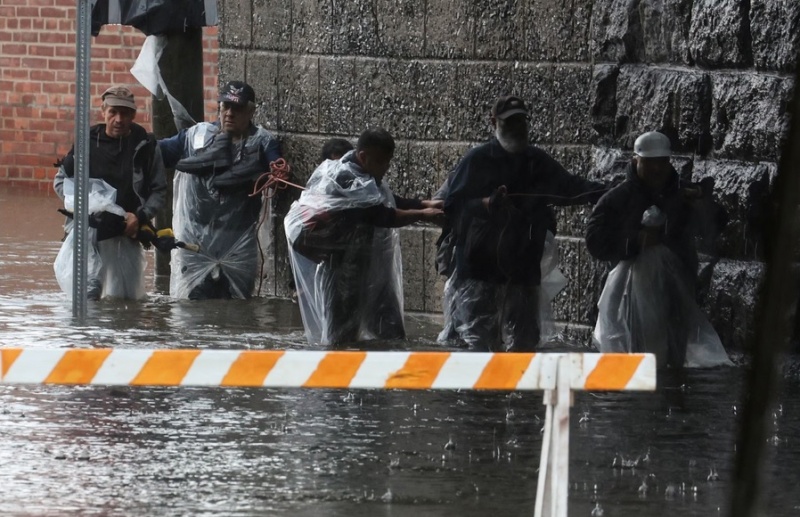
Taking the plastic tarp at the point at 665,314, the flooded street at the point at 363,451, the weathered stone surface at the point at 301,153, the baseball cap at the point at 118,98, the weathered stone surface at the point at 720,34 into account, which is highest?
the weathered stone surface at the point at 720,34

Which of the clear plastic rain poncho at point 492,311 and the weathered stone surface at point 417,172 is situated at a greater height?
the weathered stone surface at point 417,172

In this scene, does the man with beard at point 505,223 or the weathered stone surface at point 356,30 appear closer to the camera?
the man with beard at point 505,223

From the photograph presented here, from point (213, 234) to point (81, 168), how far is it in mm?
1559

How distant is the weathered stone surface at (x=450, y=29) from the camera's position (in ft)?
30.7

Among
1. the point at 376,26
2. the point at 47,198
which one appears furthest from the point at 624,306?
the point at 47,198

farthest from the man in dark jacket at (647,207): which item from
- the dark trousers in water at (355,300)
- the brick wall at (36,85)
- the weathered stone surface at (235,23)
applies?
the brick wall at (36,85)

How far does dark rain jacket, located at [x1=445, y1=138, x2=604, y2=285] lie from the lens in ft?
26.1

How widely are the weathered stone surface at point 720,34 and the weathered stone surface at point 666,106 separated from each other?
0.44 ft

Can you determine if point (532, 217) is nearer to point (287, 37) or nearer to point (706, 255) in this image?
point (706, 255)

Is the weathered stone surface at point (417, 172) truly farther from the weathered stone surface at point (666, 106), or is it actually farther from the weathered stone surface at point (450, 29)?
the weathered stone surface at point (666, 106)

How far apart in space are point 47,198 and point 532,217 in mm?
10784

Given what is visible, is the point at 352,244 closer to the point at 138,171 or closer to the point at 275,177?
the point at 275,177

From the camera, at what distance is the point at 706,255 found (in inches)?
308

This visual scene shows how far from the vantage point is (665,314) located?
303 inches
